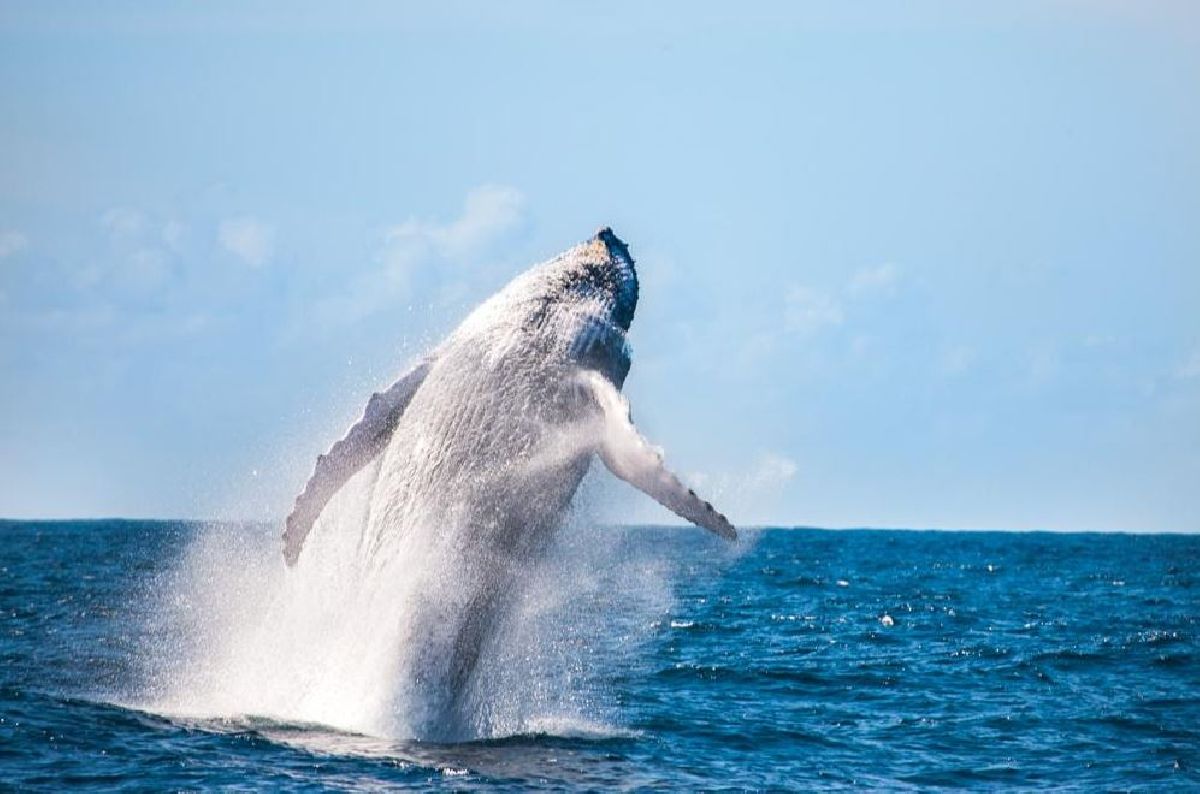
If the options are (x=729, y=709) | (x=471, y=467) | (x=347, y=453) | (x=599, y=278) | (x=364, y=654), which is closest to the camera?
(x=471, y=467)

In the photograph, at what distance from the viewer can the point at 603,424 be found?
1227 centimetres

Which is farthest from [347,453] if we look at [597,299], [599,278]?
[599,278]

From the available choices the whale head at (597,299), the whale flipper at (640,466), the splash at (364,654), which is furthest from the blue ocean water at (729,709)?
the whale head at (597,299)

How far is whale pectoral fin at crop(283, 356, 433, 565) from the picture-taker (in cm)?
1255

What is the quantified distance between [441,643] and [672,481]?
94.8 inches

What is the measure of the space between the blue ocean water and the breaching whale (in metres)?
0.96

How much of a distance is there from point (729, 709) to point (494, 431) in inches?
211

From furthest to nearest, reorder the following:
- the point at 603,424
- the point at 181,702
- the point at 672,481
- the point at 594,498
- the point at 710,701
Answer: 1. the point at 710,701
2. the point at 181,702
3. the point at 594,498
4. the point at 603,424
5. the point at 672,481

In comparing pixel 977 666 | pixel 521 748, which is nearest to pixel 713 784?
pixel 521 748

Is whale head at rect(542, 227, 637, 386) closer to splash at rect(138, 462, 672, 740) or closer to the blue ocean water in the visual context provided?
splash at rect(138, 462, 672, 740)

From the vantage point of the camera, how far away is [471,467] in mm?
12305

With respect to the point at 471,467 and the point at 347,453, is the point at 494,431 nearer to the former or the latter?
the point at 471,467

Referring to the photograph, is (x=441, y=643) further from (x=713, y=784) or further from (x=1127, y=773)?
(x=1127, y=773)

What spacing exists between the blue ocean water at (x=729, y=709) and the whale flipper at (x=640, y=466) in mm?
931
